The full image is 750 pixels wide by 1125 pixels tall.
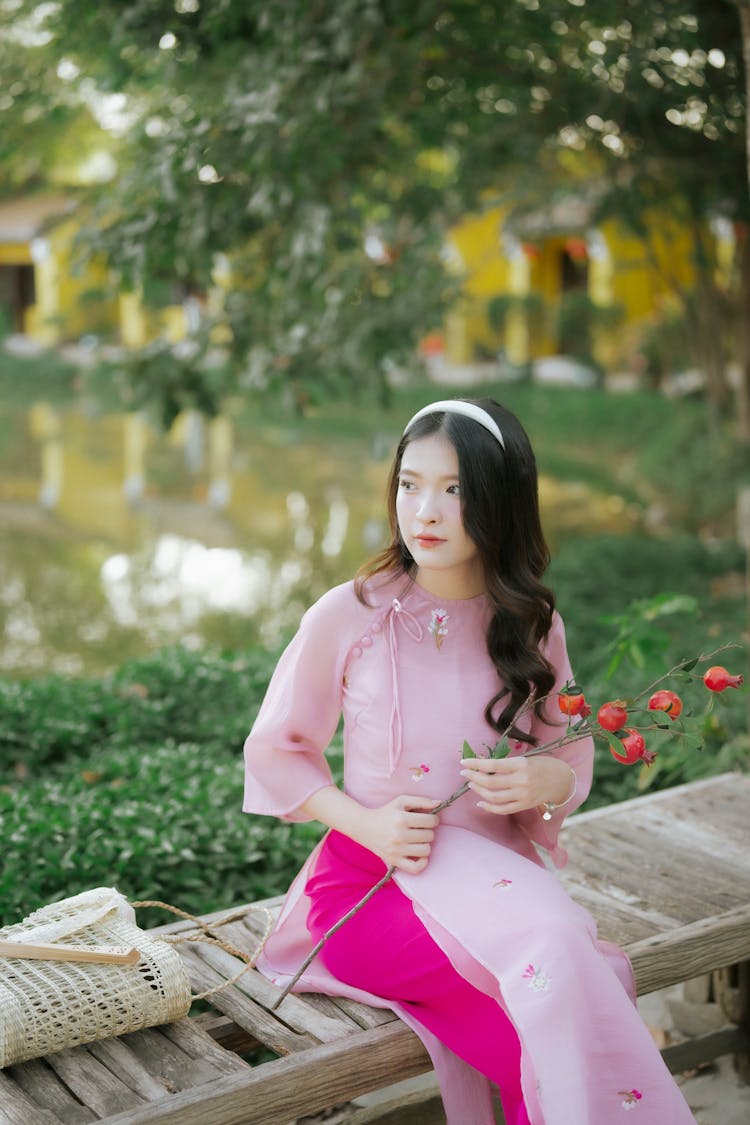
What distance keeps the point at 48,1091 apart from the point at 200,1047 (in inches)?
10.4

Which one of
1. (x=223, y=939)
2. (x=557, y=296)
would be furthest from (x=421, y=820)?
(x=557, y=296)

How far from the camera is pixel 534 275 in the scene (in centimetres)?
2520

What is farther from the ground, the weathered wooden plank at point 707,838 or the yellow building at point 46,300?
the weathered wooden plank at point 707,838

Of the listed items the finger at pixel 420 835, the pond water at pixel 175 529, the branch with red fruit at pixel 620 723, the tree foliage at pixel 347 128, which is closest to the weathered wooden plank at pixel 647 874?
the branch with red fruit at pixel 620 723

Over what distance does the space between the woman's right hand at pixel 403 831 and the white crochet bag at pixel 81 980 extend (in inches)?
16.2

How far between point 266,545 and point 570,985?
8.89m

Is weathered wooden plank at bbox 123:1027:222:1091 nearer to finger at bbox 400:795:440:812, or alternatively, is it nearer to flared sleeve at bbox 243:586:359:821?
flared sleeve at bbox 243:586:359:821

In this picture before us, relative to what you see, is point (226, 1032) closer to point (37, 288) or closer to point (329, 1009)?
point (329, 1009)

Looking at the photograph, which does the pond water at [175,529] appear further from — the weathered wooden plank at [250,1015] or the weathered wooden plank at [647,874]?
the weathered wooden plank at [250,1015]

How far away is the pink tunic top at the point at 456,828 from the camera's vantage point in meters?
2.09

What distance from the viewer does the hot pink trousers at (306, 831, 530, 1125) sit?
2.22m

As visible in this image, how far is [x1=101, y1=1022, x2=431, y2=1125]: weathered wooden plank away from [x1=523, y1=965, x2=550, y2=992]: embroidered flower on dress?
1.02 feet

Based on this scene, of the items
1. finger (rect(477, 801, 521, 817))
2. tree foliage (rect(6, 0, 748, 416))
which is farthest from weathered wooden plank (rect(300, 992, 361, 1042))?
tree foliage (rect(6, 0, 748, 416))

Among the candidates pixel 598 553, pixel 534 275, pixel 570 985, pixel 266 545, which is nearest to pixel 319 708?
pixel 570 985
